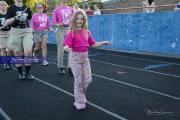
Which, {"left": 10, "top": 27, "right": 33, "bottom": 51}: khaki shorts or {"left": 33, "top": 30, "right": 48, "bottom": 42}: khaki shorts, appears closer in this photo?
{"left": 10, "top": 27, "right": 33, "bottom": 51}: khaki shorts

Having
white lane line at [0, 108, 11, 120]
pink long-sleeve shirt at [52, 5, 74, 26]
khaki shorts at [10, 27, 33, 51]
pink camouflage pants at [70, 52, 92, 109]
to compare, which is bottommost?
white lane line at [0, 108, 11, 120]

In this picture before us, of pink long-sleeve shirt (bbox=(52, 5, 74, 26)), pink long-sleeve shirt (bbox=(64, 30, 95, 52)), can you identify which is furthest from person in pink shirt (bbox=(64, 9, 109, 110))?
pink long-sleeve shirt (bbox=(52, 5, 74, 26))

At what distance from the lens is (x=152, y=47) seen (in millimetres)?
13883

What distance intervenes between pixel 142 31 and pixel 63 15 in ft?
16.1

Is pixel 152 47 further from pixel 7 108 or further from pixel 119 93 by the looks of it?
pixel 7 108

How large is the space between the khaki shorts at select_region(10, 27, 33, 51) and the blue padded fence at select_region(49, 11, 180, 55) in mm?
5717

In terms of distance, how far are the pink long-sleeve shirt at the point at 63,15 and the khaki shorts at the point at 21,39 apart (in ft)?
4.18

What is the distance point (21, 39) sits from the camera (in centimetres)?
927

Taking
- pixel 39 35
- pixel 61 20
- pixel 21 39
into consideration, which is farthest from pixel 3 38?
pixel 21 39

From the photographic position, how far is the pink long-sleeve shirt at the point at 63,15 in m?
10.2

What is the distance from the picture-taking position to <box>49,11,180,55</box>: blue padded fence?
42.8 ft

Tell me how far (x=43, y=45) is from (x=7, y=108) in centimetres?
594

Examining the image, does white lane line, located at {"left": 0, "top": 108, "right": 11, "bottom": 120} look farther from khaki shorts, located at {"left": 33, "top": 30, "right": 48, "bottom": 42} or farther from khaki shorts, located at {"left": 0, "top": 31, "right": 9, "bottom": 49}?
khaki shorts, located at {"left": 33, "top": 30, "right": 48, "bottom": 42}

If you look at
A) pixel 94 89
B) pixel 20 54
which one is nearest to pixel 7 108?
pixel 94 89
